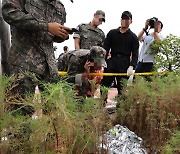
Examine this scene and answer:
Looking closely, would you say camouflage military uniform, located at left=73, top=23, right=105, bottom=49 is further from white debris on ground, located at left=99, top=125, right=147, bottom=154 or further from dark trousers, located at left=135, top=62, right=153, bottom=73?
white debris on ground, located at left=99, top=125, right=147, bottom=154

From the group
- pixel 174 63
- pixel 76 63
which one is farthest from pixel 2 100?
pixel 174 63

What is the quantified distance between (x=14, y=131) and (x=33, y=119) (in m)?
0.12

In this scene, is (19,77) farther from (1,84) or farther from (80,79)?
(80,79)

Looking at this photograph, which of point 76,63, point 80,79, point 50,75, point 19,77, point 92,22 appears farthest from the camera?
point 92,22

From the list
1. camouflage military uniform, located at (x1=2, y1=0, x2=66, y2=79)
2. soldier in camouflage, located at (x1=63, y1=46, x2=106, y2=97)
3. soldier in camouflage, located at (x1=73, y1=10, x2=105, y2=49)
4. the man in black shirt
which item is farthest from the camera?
camouflage military uniform, located at (x1=2, y1=0, x2=66, y2=79)

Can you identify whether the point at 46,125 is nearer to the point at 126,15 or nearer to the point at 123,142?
the point at 123,142

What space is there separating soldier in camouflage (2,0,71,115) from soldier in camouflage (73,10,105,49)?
195 centimetres

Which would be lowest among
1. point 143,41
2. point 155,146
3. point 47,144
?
point 155,146

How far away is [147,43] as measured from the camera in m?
5.30

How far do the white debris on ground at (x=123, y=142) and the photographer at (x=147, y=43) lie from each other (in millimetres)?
2621

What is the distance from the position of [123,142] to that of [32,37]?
939 millimetres

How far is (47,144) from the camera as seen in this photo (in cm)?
194

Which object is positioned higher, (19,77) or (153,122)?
(19,77)

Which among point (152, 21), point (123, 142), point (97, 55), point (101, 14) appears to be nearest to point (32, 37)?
point (123, 142)
